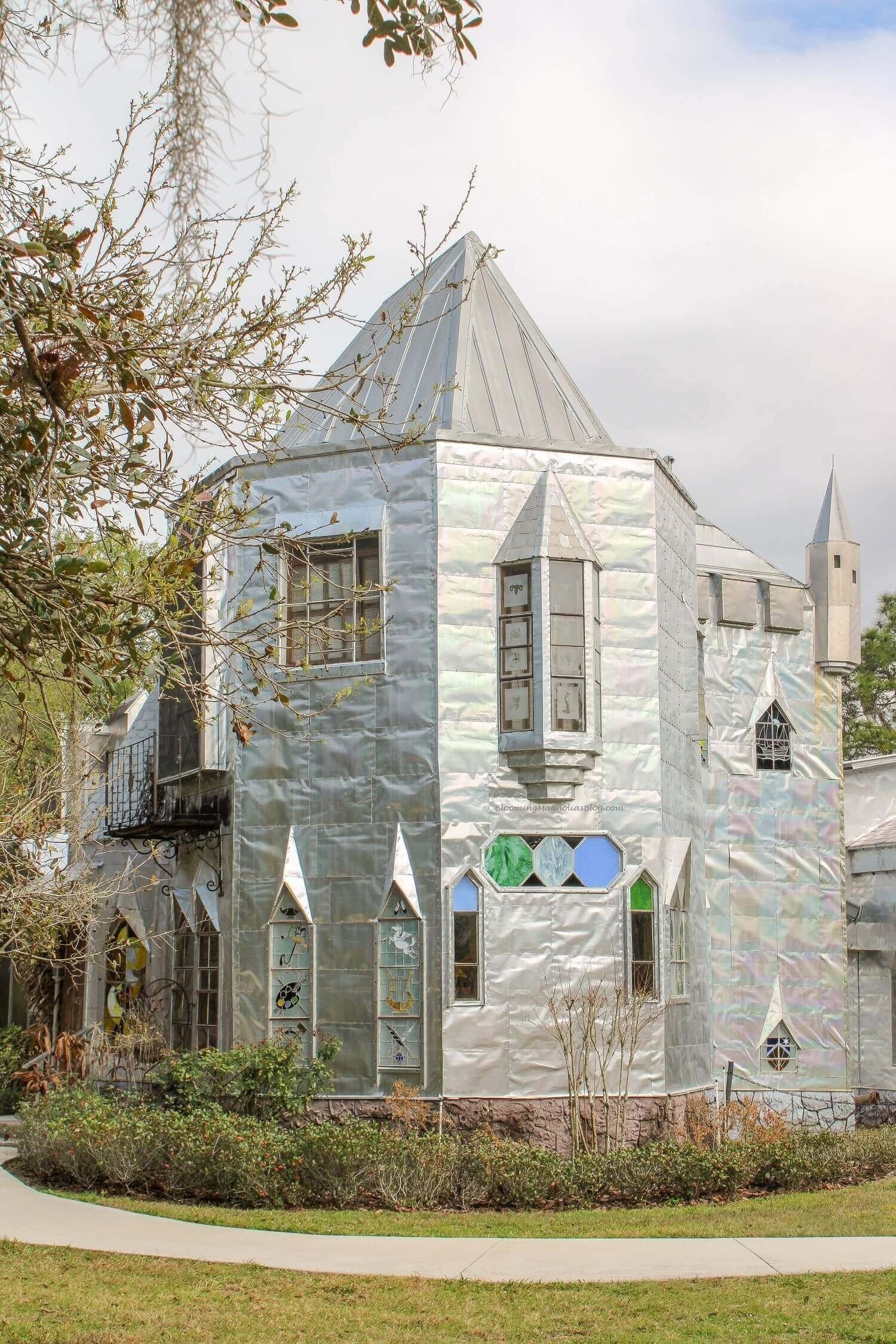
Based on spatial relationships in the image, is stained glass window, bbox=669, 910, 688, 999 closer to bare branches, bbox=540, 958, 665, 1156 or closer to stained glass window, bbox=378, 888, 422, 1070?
bare branches, bbox=540, 958, 665, 1156

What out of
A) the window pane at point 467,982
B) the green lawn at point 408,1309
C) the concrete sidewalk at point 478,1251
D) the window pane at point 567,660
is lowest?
the concrete sidewalk at point 478,1251

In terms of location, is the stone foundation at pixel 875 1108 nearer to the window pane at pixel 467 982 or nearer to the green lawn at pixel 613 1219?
the green lawn at pixel 613 1219

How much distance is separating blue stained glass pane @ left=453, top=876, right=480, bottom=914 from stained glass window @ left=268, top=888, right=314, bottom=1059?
177cm

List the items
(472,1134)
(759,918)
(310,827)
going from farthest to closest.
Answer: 1. (759,918)
2. (310,827)
3. (472,1134)

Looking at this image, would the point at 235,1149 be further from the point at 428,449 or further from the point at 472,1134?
the point at 428,449

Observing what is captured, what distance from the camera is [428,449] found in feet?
59.9

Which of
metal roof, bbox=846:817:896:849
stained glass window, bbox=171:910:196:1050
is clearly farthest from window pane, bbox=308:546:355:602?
metal roof, bbox=846:817:896:849

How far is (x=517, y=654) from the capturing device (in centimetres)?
1808

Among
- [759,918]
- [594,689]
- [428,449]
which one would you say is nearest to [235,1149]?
[594,689]

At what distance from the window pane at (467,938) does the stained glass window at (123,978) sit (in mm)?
6139

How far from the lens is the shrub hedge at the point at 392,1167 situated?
14.7 m

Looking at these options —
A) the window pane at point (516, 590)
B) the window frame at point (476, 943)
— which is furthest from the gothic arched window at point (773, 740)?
the window frame at point (476, 943)

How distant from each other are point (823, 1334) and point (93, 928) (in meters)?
16.2

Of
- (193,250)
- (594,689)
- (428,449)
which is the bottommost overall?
(594,689)
